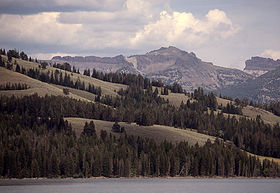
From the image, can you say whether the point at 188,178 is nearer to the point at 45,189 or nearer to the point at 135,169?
the point at 135,169

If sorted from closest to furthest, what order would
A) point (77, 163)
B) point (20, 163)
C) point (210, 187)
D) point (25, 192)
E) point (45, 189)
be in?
point (25, 192) → point (45, 189) → point (210, 187) → point (20, 163) → point (77, 163)

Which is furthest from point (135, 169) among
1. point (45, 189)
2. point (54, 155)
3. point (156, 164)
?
point (45, 189)

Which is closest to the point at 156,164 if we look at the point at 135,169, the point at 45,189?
the point at 135,169

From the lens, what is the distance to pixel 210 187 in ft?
501

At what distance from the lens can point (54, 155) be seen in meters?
184

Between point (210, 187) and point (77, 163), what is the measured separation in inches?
2206

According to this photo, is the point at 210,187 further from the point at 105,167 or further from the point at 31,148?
the point at 31,148

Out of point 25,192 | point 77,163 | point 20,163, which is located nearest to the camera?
point 25,192

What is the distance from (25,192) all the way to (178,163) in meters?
78.4

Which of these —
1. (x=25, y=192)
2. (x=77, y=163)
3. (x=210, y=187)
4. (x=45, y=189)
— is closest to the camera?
(x=25, y=192)

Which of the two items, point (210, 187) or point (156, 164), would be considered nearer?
point (210, 187)

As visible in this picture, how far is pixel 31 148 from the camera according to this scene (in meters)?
185

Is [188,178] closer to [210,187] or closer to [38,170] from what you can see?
[210,187]

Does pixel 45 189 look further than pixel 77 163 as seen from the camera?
No
